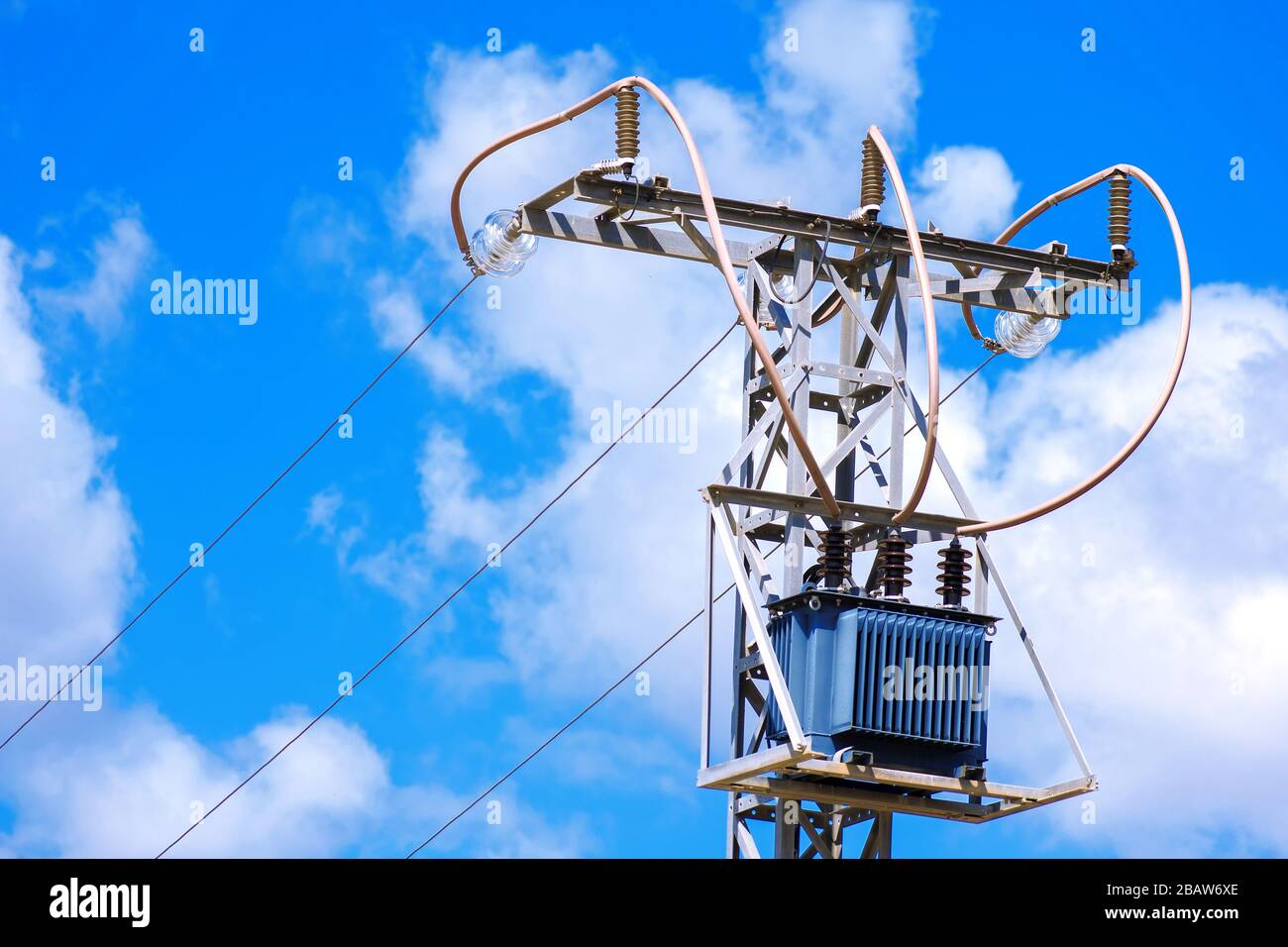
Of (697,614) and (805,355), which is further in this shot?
(697,614)

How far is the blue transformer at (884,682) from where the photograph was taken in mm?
20531

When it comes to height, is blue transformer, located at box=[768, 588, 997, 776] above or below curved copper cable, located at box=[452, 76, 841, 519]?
below

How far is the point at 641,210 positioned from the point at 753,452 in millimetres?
2241

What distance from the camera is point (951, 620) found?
21.1 meters

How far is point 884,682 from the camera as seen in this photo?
811 inches

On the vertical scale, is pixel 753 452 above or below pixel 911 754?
above

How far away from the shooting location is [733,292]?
20.3 meters

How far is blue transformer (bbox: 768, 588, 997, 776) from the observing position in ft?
67.4

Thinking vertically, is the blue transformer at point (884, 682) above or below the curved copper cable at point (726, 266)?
below
